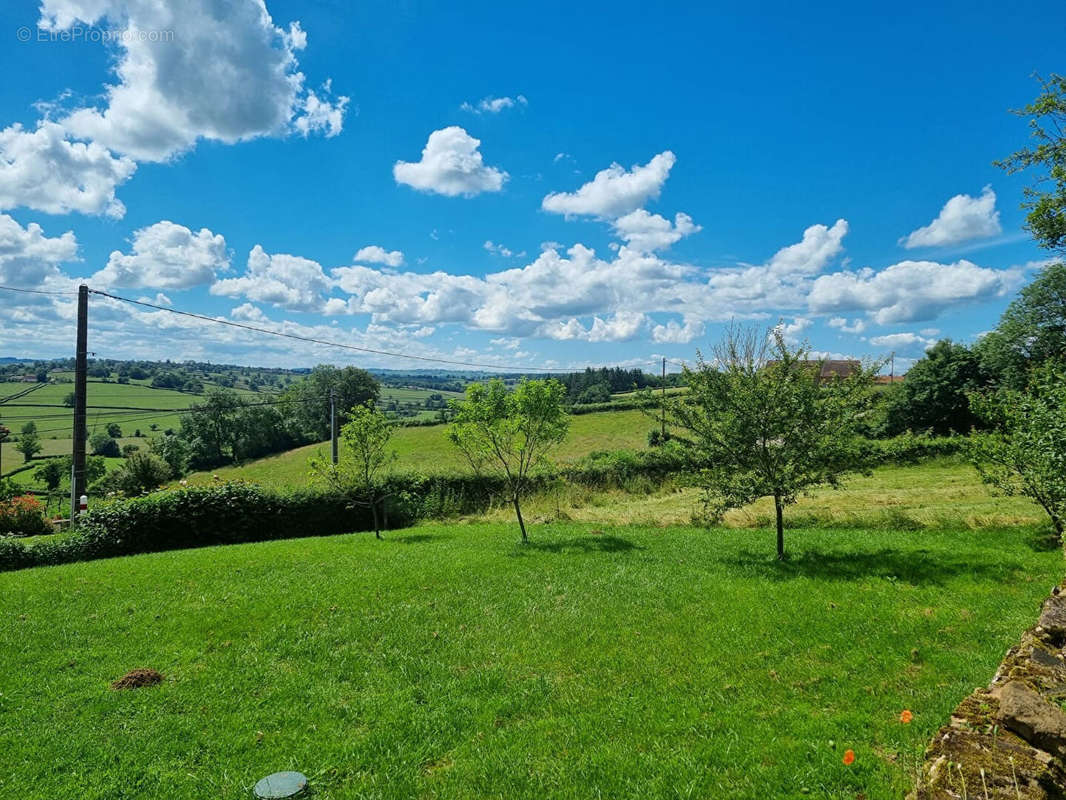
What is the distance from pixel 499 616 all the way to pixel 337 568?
5.12 meters

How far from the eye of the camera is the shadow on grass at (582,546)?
1341cm

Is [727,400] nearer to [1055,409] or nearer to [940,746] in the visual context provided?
[1055,409]

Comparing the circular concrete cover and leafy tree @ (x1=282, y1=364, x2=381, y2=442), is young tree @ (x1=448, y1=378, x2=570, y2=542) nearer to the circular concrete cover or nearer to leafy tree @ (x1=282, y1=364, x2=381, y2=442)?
the circular concrete cover

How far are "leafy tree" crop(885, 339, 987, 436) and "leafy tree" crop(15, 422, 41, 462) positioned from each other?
254 feet

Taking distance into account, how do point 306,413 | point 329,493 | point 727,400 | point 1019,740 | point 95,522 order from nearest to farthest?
point 1019,740
point 727,400
point 95,522
point 329,493
point 306,413

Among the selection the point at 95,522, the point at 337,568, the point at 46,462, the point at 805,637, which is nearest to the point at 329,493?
the point at 95,522

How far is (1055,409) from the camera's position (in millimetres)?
10469

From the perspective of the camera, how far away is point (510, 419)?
15.7 meters

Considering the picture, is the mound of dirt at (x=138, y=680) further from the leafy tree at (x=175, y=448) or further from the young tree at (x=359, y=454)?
the leafy tree at (x=175, y=448)

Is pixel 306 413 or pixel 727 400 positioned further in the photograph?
pixel 306 413

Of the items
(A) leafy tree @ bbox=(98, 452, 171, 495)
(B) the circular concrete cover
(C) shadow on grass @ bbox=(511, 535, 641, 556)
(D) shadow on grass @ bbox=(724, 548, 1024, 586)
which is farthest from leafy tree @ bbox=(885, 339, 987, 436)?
(A) leafy tree @ bbox=(98, 452, 171, 495)

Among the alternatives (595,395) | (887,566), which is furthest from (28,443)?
(887,566)

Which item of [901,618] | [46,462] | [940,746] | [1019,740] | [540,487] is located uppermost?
[1019,740]

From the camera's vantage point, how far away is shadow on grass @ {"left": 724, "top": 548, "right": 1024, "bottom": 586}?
9391 millimetres
